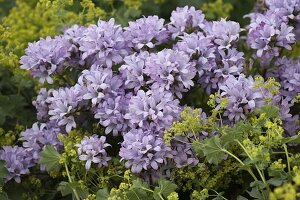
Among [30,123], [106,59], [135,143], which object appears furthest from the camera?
[30,123]

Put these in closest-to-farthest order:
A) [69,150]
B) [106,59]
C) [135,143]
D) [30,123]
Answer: [135,143]
[69,150]
[106,59]
[30,123]

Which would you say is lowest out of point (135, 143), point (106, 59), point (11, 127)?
point (11, 127)

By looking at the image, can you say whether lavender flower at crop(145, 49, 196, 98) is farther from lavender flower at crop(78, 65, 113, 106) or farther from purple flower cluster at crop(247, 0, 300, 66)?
purple flower cluster at crop(247, 0, 300, 66)

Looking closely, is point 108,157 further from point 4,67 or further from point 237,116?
point 4,67

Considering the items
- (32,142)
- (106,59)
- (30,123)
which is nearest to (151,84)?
(106,59)

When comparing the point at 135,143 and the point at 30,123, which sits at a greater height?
the point at 135,143

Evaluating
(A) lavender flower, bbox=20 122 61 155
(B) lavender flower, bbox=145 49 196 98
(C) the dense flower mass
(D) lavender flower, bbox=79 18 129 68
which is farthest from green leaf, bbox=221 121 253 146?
(A) lavender flower, bbox=20 122 61 155

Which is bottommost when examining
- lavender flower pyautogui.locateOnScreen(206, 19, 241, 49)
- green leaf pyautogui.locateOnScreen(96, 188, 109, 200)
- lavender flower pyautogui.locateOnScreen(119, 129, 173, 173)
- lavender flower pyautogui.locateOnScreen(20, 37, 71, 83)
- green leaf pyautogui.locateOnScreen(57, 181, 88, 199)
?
green leaf pyautogui.locateOnScreen(57, 181, 88, 199)

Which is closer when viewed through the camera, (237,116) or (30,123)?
(237,116)
